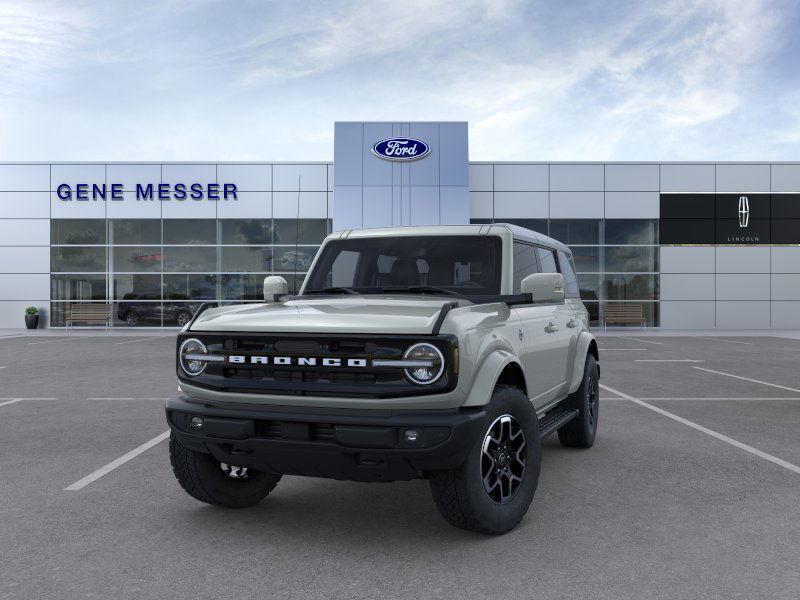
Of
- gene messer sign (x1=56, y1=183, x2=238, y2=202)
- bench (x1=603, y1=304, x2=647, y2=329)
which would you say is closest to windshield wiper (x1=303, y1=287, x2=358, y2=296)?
gene messer sign (x1=56, y1=183, x2=238, y2=202)

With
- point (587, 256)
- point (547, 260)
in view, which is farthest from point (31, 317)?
point (547, 260)

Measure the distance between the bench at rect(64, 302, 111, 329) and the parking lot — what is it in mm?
21468

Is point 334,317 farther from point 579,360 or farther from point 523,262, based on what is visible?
point 579,360

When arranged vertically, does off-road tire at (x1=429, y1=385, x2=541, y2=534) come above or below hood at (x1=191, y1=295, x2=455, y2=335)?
below

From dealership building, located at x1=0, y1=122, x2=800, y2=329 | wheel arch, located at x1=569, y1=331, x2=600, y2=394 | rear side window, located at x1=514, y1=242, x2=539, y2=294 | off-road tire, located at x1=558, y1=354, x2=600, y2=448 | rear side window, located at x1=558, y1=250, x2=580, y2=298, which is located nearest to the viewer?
rear side window, located at x1=514, y1=242, x2=539, y2=294

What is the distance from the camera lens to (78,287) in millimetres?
28172

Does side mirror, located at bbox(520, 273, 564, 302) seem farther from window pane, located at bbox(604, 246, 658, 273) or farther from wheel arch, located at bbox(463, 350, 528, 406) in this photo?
window pane, located at bbox(604, 246, 658, 273)

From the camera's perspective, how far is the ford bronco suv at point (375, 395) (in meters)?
3.49

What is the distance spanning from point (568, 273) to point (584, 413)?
135 centimetres

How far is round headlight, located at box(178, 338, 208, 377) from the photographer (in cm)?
398

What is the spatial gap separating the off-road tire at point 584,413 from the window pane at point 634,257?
22.7 meters

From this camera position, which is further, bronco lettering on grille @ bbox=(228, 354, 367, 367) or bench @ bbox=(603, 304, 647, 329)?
bench @ bbox=(603, 304, 647, 329)

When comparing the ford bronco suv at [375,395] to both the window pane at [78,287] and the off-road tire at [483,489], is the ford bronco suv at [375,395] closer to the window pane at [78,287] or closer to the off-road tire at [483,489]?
the off-road tire at [483,489]

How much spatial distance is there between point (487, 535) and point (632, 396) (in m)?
6.40
